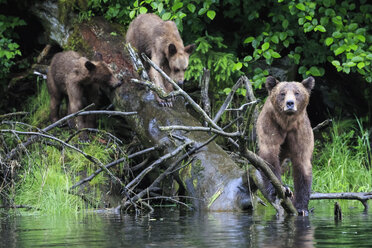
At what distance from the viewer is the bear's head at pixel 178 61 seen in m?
10.2

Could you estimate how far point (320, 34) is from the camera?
11359 millimetres

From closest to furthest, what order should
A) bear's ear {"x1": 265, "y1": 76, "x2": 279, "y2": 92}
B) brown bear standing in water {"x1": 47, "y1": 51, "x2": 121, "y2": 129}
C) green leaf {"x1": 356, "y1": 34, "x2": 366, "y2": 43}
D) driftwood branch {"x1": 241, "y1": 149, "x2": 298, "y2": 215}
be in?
driftwood branch {"x1": 241, "y1": 149, "x2": 298, "y2": 215} < bear's ear {"x1": 265, "y1": 76, "x2": 279, "y2": 92} < green leaf {"x1": 356, "y1": 34, "x2": 366, "y2": 43} < brown bear standing in water {"x1": 47, "y1": 51, "x2": 121, "y2": 129}

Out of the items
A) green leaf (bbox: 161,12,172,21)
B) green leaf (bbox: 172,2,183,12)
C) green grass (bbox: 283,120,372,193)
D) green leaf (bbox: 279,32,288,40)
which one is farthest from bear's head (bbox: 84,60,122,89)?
green grass (bbox: 283,120,372,193)

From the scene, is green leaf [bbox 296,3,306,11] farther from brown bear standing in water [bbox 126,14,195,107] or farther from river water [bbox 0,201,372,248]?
river water [bbox 0,201,372,248]

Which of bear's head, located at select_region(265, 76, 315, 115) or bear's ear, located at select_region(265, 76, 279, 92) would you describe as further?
bear's ear, located at select_region(265, 76, 279, 92)

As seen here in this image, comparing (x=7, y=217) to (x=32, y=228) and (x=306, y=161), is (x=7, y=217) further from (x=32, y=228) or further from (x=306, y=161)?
(x=306, y=161)

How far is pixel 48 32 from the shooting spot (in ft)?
38.9

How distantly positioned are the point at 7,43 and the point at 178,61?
3.45 metres

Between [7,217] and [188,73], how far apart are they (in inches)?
164

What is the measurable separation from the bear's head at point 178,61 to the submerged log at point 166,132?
2.06ft

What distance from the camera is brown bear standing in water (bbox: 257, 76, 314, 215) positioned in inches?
305

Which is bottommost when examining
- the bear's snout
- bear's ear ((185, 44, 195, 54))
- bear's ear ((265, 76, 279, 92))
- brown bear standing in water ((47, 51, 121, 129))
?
the bear's snout

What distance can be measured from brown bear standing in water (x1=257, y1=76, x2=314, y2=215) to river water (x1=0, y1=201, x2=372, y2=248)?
0.41 meters

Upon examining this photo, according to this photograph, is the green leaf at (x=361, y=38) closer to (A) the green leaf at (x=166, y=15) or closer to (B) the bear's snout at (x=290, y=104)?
(B) the bear's snout at (x=290, y=104)
